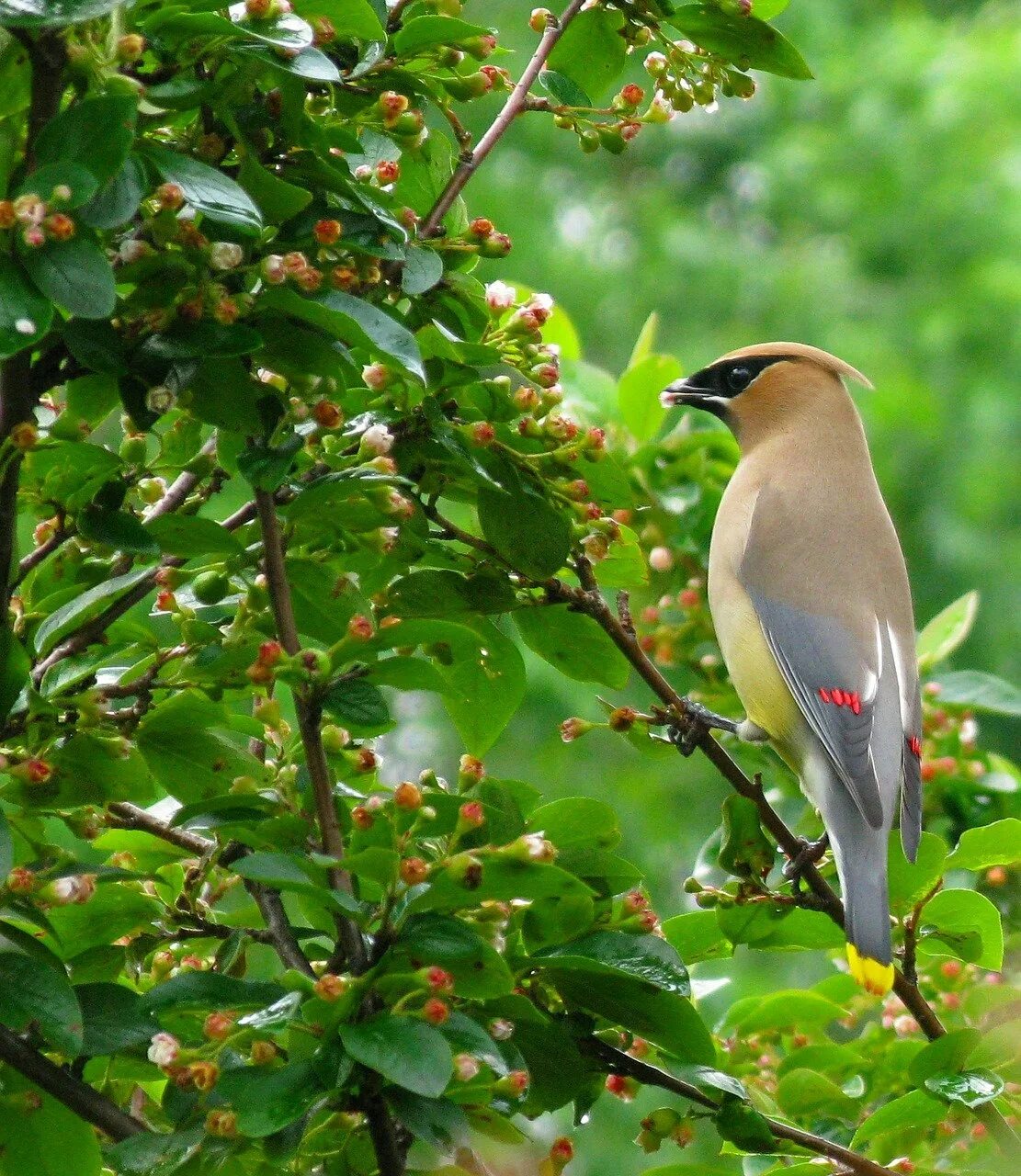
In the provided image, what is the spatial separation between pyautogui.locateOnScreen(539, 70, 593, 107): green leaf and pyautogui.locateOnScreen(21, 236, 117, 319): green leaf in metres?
0.71

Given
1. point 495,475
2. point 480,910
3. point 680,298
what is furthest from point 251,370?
point 680,298

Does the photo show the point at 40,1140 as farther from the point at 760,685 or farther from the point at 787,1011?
the point at 760,685

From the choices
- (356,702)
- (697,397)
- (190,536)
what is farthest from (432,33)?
(697,397)

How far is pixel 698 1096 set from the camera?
159cm

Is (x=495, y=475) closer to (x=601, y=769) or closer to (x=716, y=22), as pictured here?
(x=716, y=22)

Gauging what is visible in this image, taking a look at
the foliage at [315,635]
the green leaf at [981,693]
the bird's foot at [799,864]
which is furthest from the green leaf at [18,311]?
the green leaf at [981,693]

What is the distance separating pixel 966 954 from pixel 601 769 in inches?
280

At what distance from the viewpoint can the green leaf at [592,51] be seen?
1.84 metres

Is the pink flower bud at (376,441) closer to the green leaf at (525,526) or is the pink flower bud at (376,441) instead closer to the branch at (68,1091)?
the green leaf at (525,526)

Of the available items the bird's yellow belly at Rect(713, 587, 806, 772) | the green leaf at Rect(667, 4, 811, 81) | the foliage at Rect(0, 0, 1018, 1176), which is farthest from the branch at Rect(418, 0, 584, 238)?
the bird's yellow belly at Rect(713, 587, 806, 772)

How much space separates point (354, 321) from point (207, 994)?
0.55 meters

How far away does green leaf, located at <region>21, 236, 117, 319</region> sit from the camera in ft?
4.08

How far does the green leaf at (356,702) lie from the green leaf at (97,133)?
44 centimetres

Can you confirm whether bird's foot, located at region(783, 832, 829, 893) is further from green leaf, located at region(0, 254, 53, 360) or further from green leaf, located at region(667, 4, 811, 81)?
green leaf, located at region(0, 254, 53, 360)
